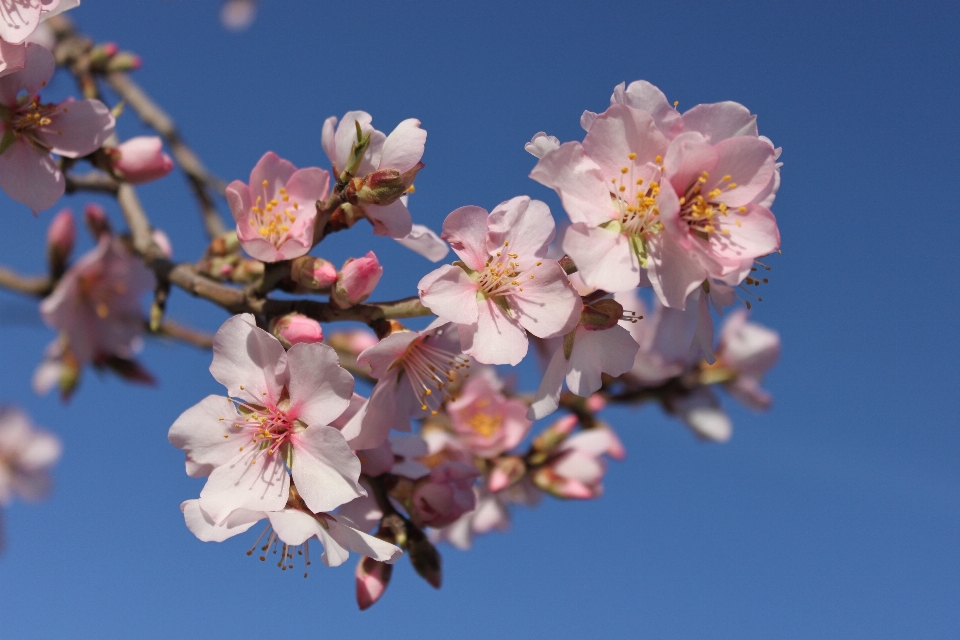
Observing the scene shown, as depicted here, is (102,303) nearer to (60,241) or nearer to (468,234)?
(60,241)

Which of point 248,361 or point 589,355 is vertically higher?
point 589,355

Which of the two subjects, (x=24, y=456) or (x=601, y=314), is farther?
(x=24, y=456)

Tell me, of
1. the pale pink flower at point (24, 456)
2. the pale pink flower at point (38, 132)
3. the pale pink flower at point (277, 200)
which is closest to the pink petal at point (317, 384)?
the pale pink flower at point (277, 200)

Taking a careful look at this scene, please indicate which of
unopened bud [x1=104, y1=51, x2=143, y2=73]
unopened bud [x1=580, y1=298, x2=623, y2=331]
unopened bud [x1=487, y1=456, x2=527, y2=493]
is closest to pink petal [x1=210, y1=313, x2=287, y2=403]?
unopened bud [x1=580, y1=298, x2=623, y2=331]

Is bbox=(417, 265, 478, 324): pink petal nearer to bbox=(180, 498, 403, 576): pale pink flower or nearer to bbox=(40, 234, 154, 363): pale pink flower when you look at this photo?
bbox=(180, 498, 403, 576): pale pink flower

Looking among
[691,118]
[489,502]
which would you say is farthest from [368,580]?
[489,502]

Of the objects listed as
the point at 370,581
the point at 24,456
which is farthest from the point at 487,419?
the point at 24,456

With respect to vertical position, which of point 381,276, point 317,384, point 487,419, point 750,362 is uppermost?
point 750,362

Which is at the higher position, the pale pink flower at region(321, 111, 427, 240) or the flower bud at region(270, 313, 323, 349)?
the pale pink flower at region(321, 111, 427, 240)
